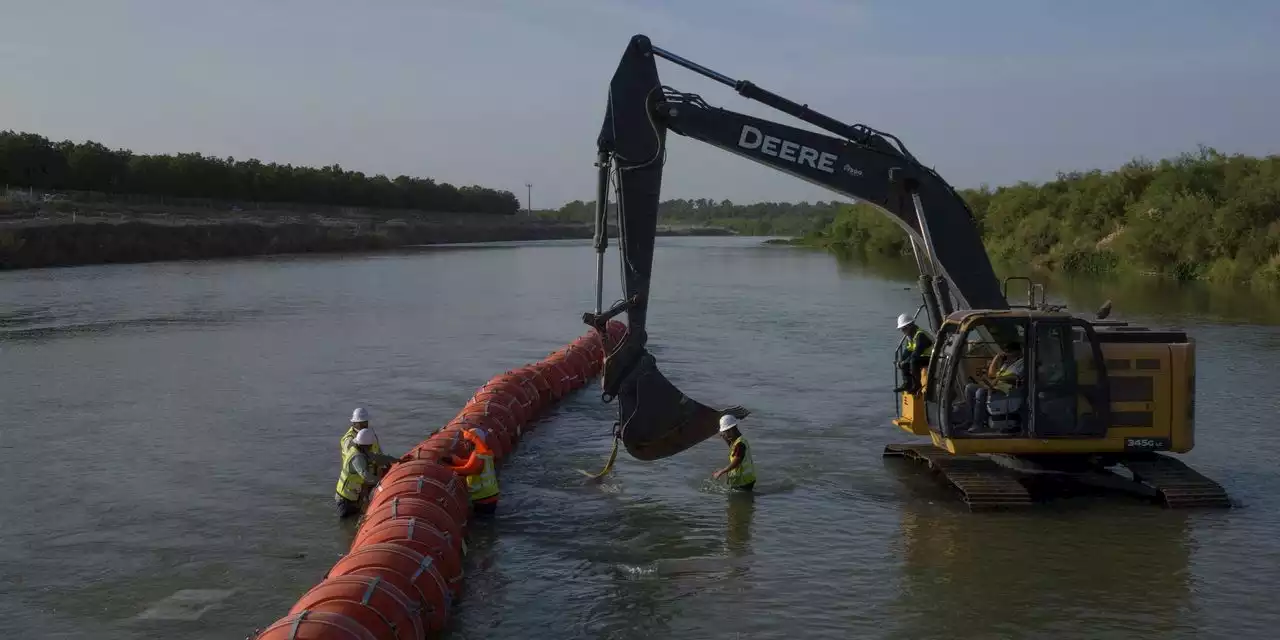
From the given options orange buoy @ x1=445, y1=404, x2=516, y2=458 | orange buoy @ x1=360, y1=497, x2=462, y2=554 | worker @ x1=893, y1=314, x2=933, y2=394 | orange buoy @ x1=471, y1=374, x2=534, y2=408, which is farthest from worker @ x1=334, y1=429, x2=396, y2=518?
worker @ x1=893, y1=314, x2=933, y2=394

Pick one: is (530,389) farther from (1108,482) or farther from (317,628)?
(317,628)

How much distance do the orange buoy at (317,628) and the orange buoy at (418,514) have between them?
2.80m

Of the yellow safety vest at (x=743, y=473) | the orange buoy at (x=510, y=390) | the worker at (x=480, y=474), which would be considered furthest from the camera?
the orange buoy at (x=510, y=390)

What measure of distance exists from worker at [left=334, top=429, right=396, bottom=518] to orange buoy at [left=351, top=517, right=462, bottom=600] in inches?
107

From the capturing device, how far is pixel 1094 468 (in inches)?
583

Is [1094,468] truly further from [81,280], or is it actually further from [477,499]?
[81,280]

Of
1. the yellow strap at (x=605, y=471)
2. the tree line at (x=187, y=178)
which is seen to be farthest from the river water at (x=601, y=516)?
the tree line at (x=187, y=178)

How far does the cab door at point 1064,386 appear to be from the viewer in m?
13.7

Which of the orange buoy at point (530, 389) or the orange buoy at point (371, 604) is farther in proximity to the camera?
the orange buoy at point (530, 389)

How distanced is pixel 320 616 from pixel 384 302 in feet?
129

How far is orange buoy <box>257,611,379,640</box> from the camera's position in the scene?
8.05 meters

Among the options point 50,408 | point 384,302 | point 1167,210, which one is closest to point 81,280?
point 384,302

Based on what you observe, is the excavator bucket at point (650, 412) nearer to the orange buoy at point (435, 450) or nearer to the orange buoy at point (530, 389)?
the orange buoy at point (435, 450)

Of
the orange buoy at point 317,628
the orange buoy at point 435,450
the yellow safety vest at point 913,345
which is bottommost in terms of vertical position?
the orange buoy at point 317,628
